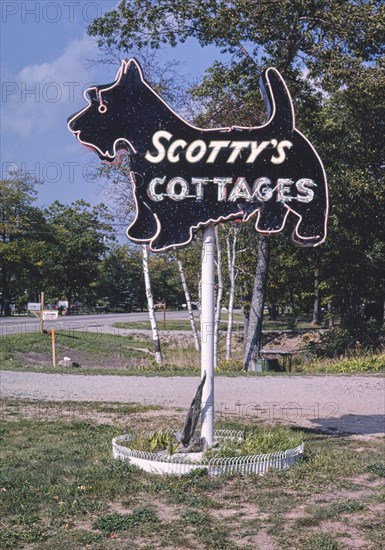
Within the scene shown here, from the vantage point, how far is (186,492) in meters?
6.46

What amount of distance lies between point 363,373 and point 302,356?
6.14 metres

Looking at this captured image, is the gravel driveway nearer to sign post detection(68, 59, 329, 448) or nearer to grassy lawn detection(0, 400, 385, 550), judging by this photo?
grassy lawn detection(0, 400, 385, 550)

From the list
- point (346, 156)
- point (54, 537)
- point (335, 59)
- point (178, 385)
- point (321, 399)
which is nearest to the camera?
point (54, 537)

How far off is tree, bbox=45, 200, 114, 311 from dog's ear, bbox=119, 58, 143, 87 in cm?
4419

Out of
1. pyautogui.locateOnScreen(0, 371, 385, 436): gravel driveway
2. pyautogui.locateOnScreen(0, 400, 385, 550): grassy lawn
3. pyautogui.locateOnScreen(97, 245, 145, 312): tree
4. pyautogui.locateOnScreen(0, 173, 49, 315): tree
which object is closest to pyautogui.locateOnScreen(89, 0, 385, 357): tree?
pyautogui.locateOnScreen(0, 371, 385, 436): gravel driveway

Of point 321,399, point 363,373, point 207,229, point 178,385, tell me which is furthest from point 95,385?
point 207,229

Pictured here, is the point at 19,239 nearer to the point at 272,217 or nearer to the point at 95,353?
the point at 95,353

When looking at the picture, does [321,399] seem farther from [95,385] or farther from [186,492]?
[186,492]

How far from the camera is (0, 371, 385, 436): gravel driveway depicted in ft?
36.1

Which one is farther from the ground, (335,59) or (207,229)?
(335,59)

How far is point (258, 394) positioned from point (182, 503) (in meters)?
7.39

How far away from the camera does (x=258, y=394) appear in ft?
43.9

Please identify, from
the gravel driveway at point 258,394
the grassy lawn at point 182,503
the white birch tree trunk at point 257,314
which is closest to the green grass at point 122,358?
the white birch tree trunk at point 257,314

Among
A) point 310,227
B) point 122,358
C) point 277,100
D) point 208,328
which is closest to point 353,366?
point 122,358
